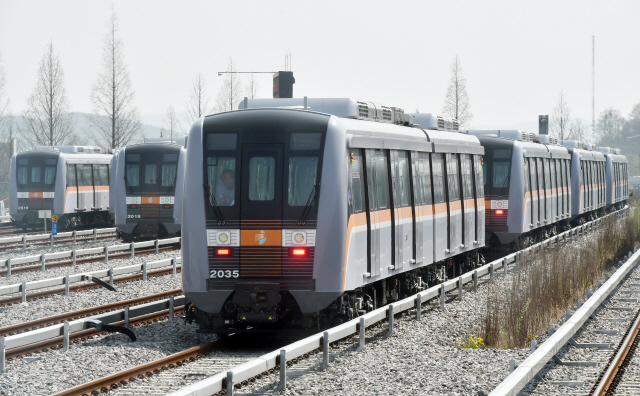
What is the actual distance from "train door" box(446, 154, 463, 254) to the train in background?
17.1 feet

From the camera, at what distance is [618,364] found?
11.4 m

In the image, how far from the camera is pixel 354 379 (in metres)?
10.0

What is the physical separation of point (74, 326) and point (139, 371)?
204cm

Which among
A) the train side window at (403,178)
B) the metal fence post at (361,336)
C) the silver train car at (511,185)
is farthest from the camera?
the silver train car at (511,185)

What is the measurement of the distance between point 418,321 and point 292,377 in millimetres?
4854

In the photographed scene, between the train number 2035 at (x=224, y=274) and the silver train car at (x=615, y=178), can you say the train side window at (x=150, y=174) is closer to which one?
the train number 2035 at (x=224, y=274)

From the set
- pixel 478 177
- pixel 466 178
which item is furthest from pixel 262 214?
pixel 478 177

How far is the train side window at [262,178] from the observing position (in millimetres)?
12195

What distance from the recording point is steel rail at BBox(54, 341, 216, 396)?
9289mm

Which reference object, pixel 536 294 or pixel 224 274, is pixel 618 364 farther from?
pixel 224 274

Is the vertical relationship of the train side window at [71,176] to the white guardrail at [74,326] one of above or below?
above

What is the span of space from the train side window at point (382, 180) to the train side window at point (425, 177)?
2.15 metres

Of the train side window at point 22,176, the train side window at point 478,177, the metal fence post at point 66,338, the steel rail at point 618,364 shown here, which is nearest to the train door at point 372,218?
the steel rail at point 618,364

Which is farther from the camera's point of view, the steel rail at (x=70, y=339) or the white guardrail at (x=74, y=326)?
the steel rail at (x=70, y=339)
